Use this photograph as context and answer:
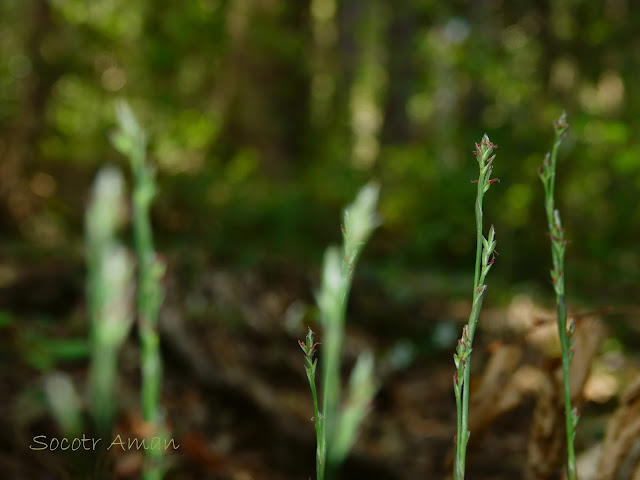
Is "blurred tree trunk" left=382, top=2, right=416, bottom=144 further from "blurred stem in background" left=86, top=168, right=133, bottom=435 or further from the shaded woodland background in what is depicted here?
"blurred stem in background" left=86, top=168, right=133, bottom=435

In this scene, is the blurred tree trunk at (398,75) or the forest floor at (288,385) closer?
the forest floor at (288,385)

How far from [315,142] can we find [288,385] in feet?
22.9

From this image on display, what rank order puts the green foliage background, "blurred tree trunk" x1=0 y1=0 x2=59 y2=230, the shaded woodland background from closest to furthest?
the shaded woodland background < the green foliage background < "blurred tree trunk" x1=0 y1=0 x2=59 y2=230

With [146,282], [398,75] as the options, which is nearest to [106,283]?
[146,282]

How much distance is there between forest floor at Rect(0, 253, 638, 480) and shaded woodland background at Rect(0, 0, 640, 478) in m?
0.03

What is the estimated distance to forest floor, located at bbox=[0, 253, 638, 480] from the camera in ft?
4.08

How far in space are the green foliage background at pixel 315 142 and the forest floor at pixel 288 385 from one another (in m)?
0.81

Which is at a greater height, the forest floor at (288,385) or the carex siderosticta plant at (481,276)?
the carex siderosticta plant at (481,276)

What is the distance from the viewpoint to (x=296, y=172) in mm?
9148

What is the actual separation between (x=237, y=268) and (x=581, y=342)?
316 cm

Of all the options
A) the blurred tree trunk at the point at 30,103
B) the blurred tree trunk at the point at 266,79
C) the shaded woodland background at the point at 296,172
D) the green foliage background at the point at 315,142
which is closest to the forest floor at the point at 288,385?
the shaded woodland background at the point at 296,172

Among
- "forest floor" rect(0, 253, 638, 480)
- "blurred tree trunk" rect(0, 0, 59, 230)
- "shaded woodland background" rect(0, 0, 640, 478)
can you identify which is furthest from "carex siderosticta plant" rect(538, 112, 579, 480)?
"blurred tree trunk" rect(0, 0, 59, 230)

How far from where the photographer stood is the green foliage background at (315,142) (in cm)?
523

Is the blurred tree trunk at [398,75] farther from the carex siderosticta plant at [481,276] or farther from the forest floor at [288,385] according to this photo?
the carex siderosticta plant at [481,276]
